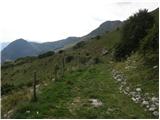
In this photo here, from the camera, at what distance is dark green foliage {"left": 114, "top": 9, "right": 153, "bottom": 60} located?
40.5 metres

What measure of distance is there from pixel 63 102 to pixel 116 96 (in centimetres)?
311

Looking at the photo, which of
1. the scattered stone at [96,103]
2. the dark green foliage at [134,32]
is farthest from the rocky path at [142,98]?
the dark green foliage at [134,32]

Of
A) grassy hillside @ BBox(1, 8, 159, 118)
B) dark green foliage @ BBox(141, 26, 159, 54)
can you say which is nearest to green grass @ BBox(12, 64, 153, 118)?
grassy hillside @ BBox(1, 8, 159, 118)

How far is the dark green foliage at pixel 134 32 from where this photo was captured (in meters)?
40.5

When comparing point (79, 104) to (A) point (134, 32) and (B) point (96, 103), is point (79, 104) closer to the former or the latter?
(B) point (96, 103)

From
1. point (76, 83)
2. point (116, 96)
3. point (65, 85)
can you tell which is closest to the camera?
point (116, 96)

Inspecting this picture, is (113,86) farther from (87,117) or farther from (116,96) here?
(87,117)

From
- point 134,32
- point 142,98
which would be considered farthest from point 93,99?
point 134,32

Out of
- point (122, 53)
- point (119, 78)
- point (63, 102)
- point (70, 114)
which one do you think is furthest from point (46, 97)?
point (122, 53)

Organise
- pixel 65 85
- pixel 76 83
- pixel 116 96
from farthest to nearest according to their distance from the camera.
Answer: pixel 76 83
pixel 65 85
pixel 116 96

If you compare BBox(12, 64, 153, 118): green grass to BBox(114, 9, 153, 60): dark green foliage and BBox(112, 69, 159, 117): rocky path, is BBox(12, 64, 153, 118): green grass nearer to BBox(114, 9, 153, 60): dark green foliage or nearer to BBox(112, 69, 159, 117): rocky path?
BBox(112, 69, 159, 117): rocky path

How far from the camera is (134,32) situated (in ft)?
134

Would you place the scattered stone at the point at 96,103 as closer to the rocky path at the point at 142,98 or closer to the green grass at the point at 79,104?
the green grass at the point at 79,104

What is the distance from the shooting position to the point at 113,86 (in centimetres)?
2248
